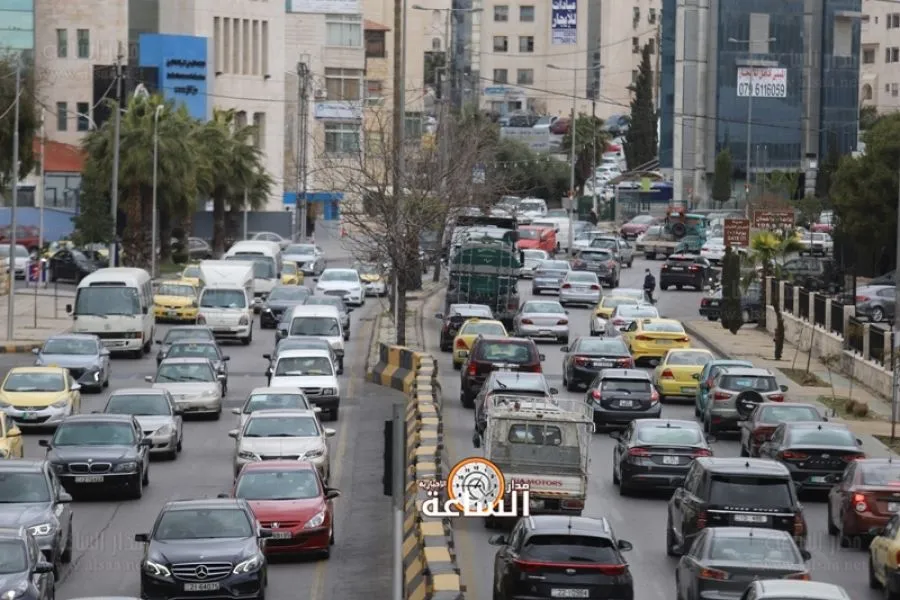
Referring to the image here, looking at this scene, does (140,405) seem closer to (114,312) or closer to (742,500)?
(742,500)

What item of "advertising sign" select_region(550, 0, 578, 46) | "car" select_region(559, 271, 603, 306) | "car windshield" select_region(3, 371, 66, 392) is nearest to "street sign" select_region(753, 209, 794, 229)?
"car" select_region(559, 271, 603, 306)

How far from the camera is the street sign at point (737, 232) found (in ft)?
222

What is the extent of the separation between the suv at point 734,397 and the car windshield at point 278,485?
14056 millimetres

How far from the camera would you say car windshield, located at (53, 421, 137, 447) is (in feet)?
99.2

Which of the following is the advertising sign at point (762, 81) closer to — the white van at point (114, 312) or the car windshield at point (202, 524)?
the white van at point (114, 312)

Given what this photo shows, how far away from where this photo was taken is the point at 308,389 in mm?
39969

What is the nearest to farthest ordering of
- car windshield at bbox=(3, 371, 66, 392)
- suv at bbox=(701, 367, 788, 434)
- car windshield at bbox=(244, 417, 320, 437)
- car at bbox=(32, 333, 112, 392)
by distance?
car windshield at bbox=(244, 417, 320, 437)
car windshield at bbox=(3, 371, 66, 392)
suv at bbox=(701, 367, 788, 434)
car at bbox=(32, 333, 112, 392)

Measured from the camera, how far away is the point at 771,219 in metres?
78.4

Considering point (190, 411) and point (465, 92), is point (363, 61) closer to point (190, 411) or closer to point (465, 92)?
point (465, 92)

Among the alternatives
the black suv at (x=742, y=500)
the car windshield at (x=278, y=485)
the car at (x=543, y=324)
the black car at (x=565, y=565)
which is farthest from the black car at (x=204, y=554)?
the car at (x=543, y=324)

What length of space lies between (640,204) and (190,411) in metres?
98.1

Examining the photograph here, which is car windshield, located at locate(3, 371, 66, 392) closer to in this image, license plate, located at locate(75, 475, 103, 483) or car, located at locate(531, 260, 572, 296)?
license plate, located at locate(75, 475, 103, 483)

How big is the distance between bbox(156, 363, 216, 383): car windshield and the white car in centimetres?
2847

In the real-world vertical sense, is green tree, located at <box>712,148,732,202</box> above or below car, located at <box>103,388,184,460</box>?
above
